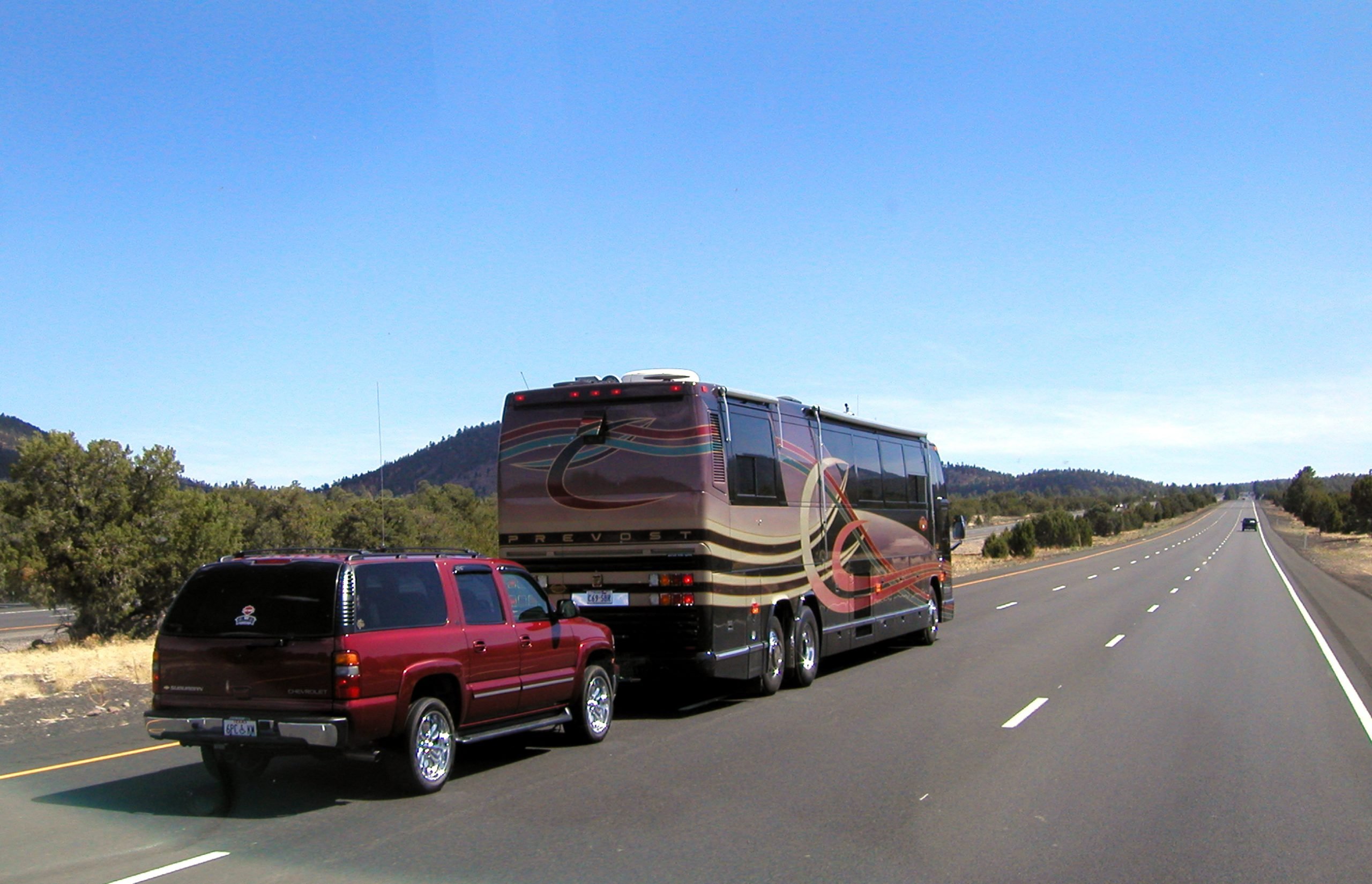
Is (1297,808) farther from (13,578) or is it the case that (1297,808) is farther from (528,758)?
(13,578)

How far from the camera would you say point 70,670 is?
1742cm

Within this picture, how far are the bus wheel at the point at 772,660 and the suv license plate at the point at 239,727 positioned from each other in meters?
7.49

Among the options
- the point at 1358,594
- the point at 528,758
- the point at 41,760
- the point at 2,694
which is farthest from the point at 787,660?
the point at 1358,594

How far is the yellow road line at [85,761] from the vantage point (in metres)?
10.1

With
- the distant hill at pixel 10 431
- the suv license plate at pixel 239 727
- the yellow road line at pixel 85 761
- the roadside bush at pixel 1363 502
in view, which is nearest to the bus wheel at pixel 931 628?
the yellow road line at pixel 85 761

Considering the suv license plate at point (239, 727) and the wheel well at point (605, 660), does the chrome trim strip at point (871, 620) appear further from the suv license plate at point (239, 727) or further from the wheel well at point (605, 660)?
the suv license plate at point (239, 727)

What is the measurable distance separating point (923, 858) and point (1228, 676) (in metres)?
11.5

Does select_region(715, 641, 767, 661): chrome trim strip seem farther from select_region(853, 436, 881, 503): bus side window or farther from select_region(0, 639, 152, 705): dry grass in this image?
select_region(0, 639, 152, 705): dry grass

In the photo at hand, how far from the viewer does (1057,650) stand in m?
20.2

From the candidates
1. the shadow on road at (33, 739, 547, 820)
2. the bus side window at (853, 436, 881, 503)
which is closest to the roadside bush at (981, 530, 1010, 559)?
the bus side window at (853, 436, 881, 503)

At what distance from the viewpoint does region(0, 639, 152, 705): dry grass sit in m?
15.4

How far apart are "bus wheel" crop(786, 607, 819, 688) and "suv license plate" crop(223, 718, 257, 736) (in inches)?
335

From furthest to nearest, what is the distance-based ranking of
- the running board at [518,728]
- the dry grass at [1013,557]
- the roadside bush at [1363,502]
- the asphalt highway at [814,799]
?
the roadside bush at [1363,502]
the dry grass at [1013,557]
the running board at [518,728]
the asphalt highway at [814,799]

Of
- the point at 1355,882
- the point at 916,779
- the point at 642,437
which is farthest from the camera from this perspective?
the point at 642,437
